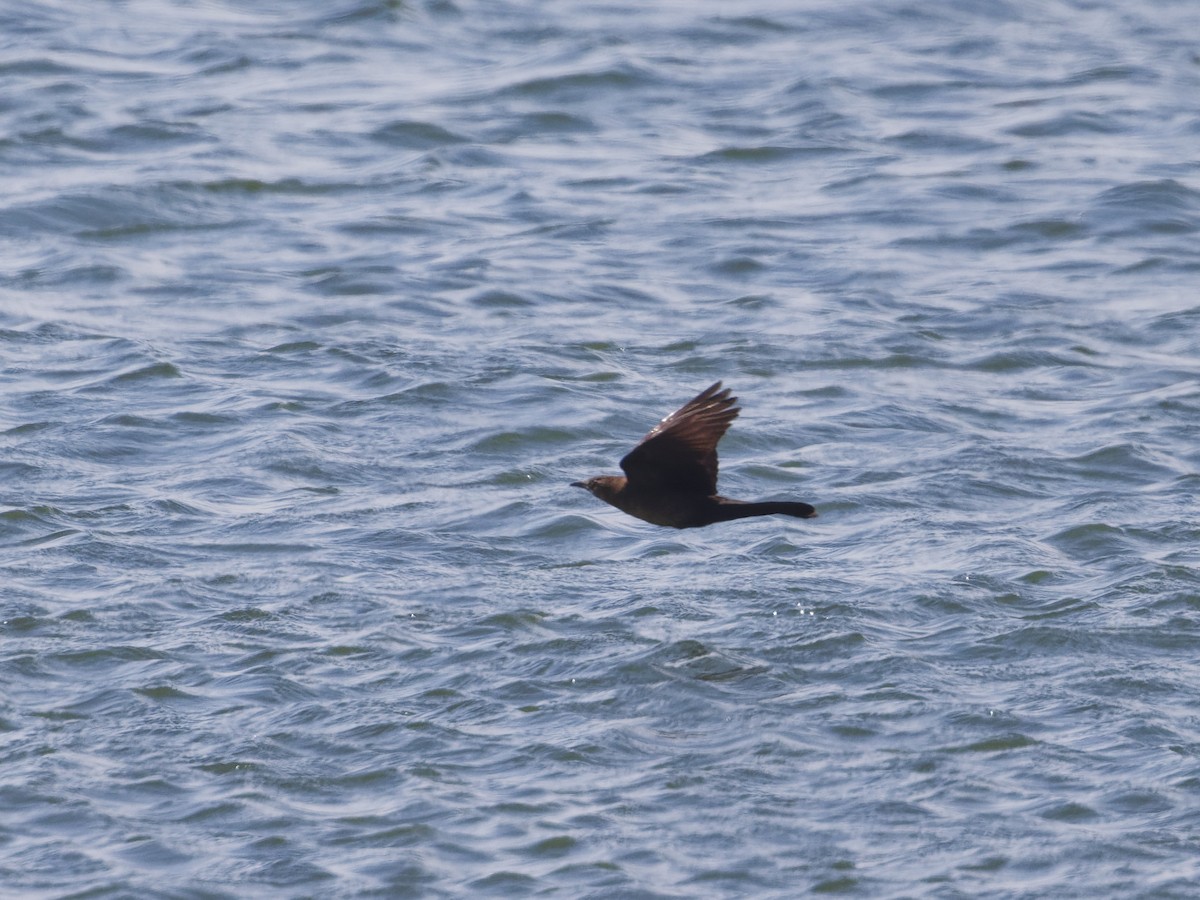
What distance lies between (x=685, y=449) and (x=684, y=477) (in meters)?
0.15

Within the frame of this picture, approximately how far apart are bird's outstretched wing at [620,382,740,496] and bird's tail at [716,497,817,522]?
0.27 ft

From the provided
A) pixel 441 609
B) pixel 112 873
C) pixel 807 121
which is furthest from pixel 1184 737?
pixel 807 121

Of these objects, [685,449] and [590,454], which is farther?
[590,454]

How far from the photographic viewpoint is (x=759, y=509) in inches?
278

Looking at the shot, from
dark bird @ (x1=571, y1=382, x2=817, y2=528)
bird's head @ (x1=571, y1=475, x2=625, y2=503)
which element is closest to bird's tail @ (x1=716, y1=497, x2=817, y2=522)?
dark bird @ (x1=571, y1=382, x2=817, y2=528)

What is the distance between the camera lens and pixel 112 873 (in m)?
5.63

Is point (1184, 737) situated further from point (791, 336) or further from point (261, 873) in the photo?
point (791, 336)

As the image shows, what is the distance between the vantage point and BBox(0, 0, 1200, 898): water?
19.5 ft

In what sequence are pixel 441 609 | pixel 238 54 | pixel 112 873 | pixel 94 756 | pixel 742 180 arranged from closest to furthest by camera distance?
1. pixel 112 873
2. pixel 94 756
3. pixel 441 609
4. pixel 742 180
5. pixel 238 54

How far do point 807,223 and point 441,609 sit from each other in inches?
233

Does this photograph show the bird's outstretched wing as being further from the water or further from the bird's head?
the water

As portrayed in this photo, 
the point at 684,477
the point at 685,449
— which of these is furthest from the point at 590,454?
the point at 685,449

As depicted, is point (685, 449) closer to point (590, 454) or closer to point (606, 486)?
point (606, 486)

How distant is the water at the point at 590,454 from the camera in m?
5.96
